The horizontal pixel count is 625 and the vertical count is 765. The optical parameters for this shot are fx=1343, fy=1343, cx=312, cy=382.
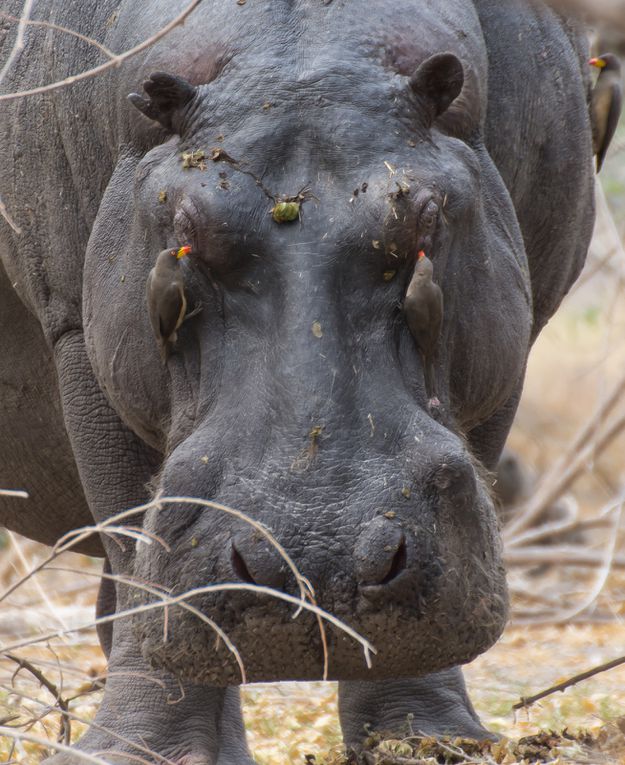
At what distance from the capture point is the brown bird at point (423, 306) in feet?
8.33

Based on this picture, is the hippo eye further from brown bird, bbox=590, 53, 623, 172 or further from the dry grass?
brown bird, bbox=590, 53, 623, 172

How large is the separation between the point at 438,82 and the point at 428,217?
306mm

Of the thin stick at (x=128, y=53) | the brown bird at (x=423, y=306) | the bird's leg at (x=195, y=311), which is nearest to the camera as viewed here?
the thin stick at (x=128, y=53)

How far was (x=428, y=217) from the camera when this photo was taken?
8.59 ft

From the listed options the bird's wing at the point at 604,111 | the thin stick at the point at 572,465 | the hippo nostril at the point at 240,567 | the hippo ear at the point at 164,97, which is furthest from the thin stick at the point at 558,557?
the hippo nostril at the point at 240,567

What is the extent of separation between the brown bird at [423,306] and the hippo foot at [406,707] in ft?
4.34

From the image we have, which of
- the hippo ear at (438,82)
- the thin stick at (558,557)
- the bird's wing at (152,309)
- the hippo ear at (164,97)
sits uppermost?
the hippo ear at (438,82)

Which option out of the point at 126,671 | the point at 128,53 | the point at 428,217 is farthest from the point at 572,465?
the point at 128,53

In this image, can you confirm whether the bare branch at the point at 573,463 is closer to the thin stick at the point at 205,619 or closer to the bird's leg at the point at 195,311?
the bird's leg at the point at 195,311

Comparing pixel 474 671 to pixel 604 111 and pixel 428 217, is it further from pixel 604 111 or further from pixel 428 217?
pixel 428 217

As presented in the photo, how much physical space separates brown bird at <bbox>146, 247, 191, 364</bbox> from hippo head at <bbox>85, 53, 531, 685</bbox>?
0.02m

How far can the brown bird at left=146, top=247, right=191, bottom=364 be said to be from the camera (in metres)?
2.61

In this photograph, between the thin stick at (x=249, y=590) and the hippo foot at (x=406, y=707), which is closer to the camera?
the thin stick at (x=249, y=590)

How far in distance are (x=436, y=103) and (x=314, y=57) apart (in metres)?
0.27
